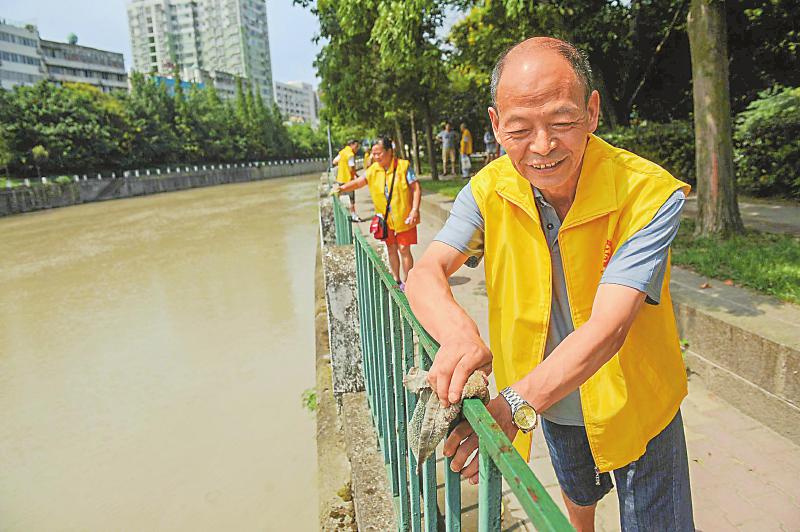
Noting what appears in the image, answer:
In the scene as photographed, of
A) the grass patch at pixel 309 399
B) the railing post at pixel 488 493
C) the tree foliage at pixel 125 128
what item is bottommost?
the grass patch at pixel 309 399

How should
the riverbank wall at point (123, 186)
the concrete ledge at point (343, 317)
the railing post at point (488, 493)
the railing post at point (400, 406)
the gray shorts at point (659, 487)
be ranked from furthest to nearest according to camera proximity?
the riverbank wall at point (123, 186), the concrete ledge at point (343, 317), the railing post at point (400, 406), the gray shorts at point (659, 487), the railing post at point (488, 493)

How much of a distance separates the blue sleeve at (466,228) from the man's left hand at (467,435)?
510 millimetres

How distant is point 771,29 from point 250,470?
11425 millimetres

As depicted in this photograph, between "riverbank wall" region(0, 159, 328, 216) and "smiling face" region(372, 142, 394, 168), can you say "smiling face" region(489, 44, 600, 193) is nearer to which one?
"smiling face" region(372, 142, 394, 168)

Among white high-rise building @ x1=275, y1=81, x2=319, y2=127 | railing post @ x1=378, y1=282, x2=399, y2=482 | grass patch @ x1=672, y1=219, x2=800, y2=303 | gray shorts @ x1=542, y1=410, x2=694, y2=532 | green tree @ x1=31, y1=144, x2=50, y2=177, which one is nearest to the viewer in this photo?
gray shorts @ x1=542, y1=410, x2=694, y2=532

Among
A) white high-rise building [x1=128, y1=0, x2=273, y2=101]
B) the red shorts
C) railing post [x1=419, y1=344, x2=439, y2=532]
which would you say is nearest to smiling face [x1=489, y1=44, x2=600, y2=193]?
railing post [x1=419, y1=344, x2=439, y2=532]

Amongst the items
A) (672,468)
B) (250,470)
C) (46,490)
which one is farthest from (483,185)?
(46,490)

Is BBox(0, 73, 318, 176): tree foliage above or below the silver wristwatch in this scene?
above

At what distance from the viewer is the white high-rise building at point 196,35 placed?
115m

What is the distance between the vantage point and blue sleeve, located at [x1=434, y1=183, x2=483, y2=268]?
5.10ft

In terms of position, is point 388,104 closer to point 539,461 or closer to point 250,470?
point 250,470

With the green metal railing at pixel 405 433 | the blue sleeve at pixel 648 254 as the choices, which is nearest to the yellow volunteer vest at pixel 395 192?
the green metal railing at pixel 405 433

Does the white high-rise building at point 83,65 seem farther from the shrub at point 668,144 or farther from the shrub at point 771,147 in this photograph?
the shrub at point 771,147

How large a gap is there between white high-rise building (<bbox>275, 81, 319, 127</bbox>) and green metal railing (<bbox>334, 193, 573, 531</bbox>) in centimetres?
13357
